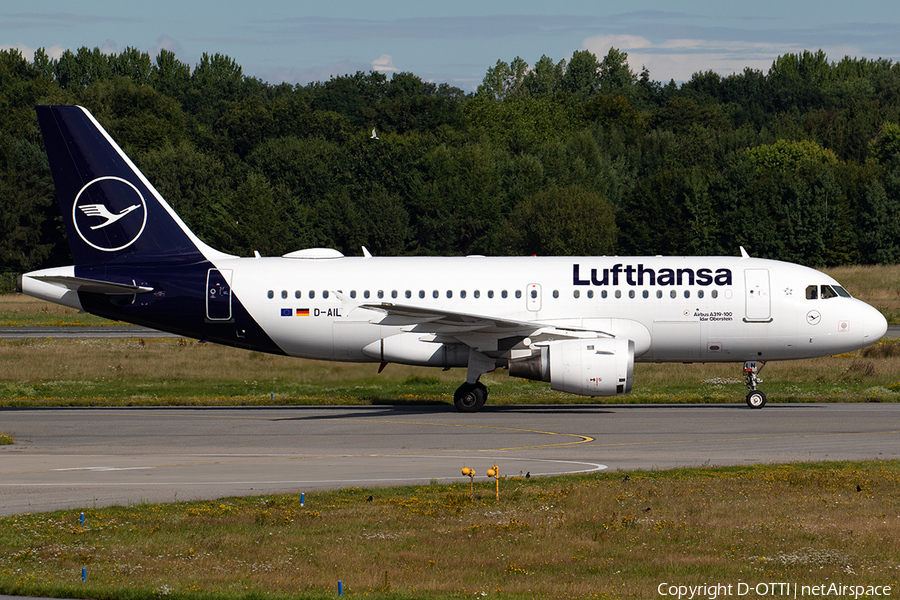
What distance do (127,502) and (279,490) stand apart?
2.77 m

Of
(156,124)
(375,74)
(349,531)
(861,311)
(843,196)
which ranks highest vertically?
(375,74)

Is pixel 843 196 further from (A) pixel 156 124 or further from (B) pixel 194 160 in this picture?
(A) pixel 156 124

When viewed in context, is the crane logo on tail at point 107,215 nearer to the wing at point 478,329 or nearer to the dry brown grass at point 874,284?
the wing at point 478,329

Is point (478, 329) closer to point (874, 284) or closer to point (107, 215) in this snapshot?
point (107, 215)

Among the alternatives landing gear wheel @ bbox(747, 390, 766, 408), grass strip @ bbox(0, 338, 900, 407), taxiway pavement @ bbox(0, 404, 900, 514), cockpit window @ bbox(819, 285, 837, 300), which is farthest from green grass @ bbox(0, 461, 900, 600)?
grass strip @ bbox(0, 338, 900, 407)

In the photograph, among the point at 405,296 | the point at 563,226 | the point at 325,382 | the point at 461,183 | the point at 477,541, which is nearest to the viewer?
the point at 477,541

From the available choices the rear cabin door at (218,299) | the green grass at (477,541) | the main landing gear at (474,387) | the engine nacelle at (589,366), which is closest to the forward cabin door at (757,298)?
the engine nacelle at (589,366)

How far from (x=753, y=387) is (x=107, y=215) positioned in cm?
2171

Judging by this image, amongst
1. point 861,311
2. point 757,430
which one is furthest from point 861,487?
point 861,311

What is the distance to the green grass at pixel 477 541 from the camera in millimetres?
13234

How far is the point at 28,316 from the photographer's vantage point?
2992 inches

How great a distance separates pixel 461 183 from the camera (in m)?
114

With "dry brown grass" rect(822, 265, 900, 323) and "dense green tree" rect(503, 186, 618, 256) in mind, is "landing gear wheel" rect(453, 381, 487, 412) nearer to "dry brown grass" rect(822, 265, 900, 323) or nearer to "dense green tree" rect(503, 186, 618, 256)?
"dry brown grass" rect(822, 265, 900, 323)

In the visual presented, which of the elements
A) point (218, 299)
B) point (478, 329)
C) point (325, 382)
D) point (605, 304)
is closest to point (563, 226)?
point (325, 382)
